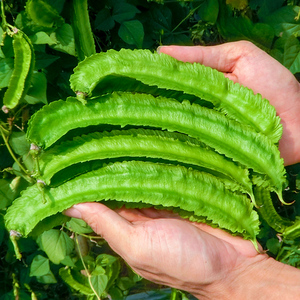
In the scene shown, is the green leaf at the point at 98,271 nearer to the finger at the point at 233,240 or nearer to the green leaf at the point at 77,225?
the green leaf at the point at 77,225

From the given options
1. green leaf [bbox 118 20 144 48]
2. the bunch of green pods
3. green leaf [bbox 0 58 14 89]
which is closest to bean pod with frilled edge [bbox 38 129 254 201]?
the bunch of green pods

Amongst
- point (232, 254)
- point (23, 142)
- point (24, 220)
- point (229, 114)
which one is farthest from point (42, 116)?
point (232, 254)

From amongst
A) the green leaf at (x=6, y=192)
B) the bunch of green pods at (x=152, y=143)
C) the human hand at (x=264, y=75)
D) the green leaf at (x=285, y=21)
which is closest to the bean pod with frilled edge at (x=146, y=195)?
the bunch of green pods at (x=152, y=143)

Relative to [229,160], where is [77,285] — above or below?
below

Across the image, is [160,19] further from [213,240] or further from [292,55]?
[213,240]

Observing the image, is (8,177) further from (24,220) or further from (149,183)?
(149,183)

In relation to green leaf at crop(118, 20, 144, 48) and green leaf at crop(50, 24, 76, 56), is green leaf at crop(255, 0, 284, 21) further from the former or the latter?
green leaf at crop(50, 24, 76, 56)
